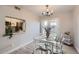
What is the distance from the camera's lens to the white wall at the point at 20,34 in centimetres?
210

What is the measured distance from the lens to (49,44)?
2.21 m

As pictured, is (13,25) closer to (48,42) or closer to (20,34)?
(20,34)

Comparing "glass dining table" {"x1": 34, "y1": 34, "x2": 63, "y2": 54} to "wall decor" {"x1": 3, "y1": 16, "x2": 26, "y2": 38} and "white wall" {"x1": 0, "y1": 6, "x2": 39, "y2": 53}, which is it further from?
"wall decor" {"x1": 3, "y1": 16, "x2": 26, "y2": 38}

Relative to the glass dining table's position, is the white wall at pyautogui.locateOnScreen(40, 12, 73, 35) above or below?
above

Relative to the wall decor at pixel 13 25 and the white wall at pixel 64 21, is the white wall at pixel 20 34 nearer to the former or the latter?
the wall decor at pixel 13 25

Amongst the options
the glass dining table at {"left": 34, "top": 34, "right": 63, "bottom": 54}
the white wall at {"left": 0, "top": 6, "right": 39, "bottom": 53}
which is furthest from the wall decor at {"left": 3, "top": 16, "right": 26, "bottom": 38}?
the glass dining table at {"left": 34, "top": 34, "right": 63, "bottom": 54}

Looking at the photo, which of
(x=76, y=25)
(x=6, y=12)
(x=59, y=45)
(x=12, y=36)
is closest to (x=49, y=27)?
(x=59, y=45)

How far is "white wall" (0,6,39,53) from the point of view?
2.10m

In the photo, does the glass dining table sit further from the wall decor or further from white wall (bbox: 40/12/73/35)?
the wall decor

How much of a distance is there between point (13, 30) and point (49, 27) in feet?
2.89

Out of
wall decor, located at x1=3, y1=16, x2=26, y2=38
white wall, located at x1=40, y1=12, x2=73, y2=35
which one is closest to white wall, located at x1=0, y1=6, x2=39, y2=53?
wall decor, located at x1=3, y1=16, x2=26, y2=38

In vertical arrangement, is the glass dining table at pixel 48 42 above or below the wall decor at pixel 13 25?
below

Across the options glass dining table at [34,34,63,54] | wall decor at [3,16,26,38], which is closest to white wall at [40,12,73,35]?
glass dining table at [34,34,63,54]

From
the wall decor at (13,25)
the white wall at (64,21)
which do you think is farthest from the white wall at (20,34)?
the white wall at (64,21)
